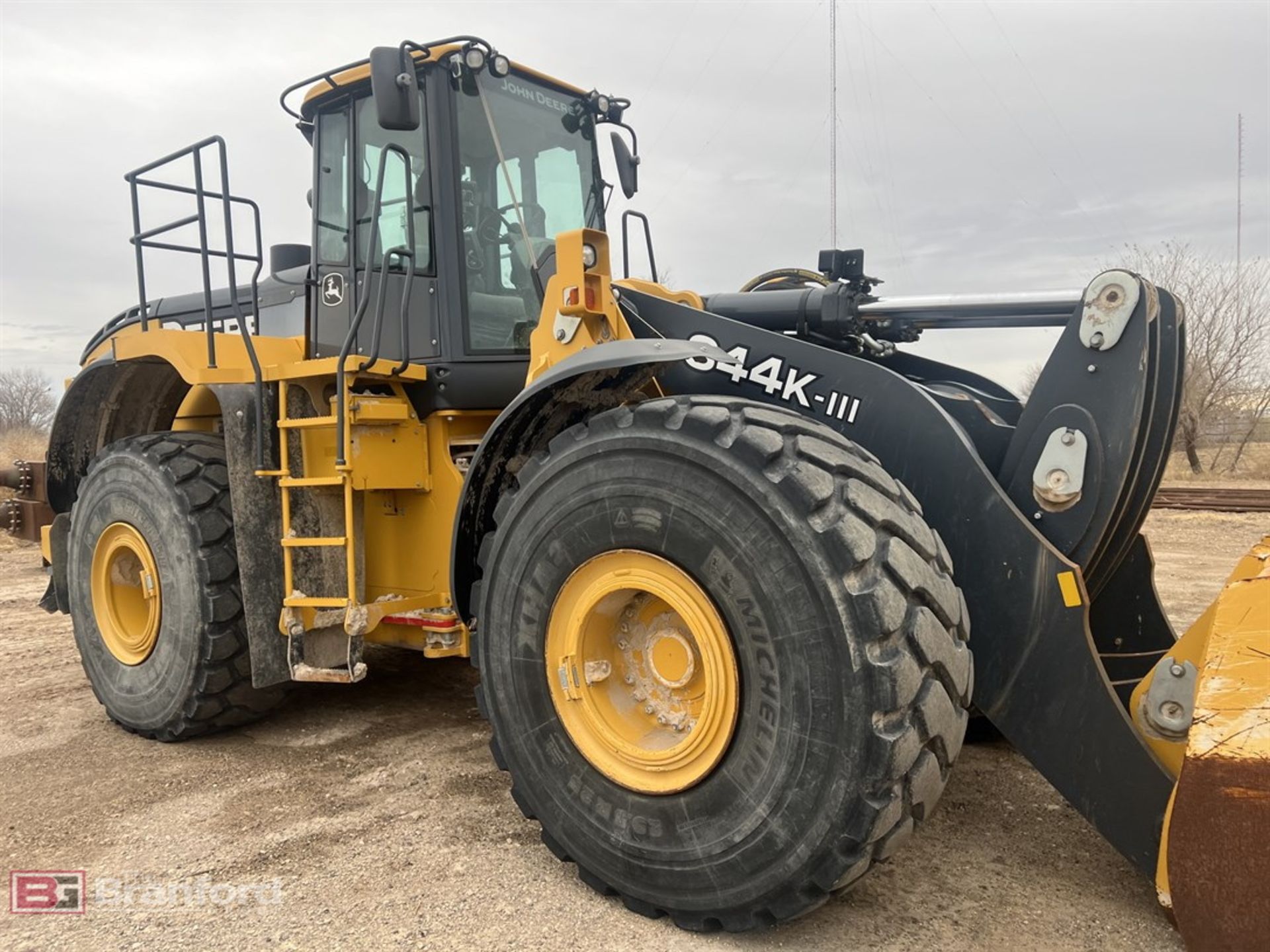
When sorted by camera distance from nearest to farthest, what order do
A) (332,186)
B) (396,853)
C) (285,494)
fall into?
(396,853), (285,494), (332,186)

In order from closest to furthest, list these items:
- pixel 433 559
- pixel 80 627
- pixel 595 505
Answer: pixel 595 505, pixel 433 559, pixel 80 627

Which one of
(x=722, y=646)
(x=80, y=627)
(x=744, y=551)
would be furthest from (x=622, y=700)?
(x=80, y=627)

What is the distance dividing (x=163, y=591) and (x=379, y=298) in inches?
67.2

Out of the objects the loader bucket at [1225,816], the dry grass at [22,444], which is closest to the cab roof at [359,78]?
the loader bucket at [1225,816]

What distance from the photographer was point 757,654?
2395 millimetres

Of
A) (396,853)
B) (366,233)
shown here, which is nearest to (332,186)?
(366,233)

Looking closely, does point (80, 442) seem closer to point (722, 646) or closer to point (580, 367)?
point (580, 367)

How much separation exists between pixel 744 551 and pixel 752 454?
0.81 ft

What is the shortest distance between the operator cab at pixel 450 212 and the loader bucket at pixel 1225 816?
2749 mm

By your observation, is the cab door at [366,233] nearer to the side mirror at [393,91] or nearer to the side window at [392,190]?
the side window at [392,190]

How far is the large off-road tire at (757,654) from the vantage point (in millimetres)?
2219

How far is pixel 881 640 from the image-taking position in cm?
221

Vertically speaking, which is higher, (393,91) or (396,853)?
(393,91)

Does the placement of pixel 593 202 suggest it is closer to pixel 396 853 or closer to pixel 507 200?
pixel 507 200
